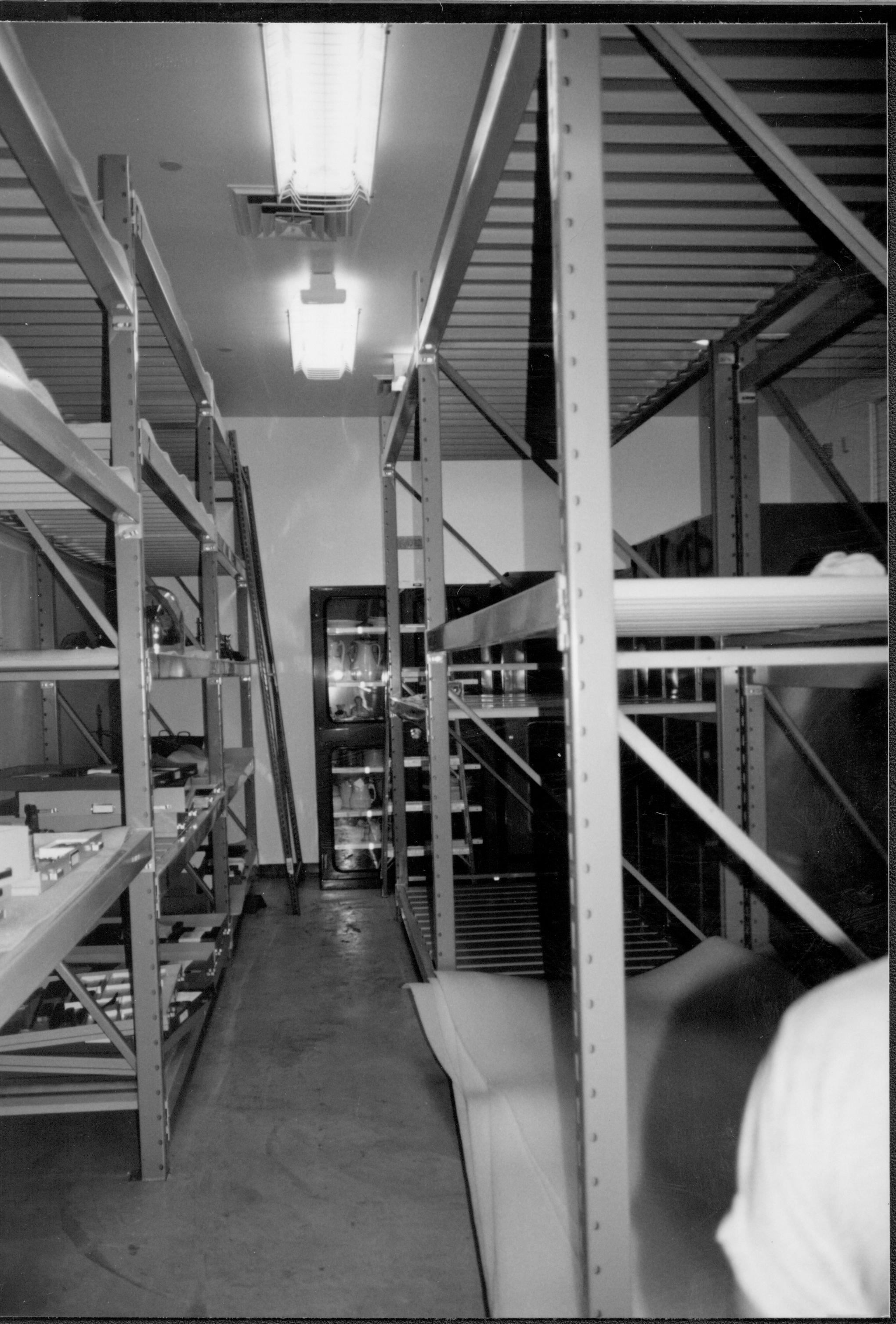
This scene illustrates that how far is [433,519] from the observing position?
10.8ft

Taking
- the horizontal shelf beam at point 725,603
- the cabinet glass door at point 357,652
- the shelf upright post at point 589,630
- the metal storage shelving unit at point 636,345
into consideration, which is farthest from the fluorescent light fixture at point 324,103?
the cabinet glass door at point 357,652

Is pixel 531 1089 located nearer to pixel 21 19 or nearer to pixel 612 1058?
pixel 612 1058

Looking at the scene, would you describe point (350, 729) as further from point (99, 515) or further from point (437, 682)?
point (99, 515)

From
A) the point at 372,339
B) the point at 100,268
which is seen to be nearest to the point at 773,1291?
the point at 100,268

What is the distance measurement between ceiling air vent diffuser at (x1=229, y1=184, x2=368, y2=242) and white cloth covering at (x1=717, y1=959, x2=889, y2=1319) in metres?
3.05

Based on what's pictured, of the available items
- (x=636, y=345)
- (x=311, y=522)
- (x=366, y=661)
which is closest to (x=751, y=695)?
(x=636, y=345)

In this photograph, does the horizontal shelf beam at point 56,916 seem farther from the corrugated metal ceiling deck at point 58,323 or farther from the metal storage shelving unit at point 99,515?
the corrugated metal ceiling deck at point 58,323

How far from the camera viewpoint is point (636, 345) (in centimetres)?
352

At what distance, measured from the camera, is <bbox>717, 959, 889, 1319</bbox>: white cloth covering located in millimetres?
1190

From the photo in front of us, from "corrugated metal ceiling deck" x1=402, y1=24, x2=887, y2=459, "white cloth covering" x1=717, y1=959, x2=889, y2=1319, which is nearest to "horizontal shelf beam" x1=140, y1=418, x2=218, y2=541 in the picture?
"corrugated metal ceiling deck" x1=402, y1=24, x2=887, y2=459

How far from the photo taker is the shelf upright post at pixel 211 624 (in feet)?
13.8

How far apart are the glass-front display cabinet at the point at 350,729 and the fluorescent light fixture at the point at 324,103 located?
3447 mm

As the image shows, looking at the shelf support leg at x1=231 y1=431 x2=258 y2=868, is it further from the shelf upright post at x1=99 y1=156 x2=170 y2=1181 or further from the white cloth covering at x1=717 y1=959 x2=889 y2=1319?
the white cloth covering at x1=717 y1=959 x2=889 y2=1319

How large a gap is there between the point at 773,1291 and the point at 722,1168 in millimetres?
433
